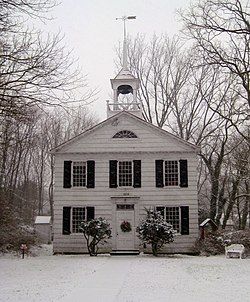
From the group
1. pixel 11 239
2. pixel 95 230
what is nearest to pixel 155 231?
pixel 95 230

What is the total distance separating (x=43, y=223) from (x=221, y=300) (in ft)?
81.3

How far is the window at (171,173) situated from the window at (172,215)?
4.33 ft

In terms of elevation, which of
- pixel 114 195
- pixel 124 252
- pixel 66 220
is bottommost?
pixel 124 252

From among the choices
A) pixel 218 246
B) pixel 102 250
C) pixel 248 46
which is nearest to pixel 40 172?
pixel 102 250

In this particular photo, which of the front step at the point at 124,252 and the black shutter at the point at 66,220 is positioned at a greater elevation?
the black shutter at the point at 66,220

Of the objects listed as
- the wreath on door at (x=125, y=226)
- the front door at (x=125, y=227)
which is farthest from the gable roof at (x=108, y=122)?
the wreath on door at (x=125, y=226)

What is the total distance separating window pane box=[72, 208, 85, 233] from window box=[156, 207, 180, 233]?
4.02 meters

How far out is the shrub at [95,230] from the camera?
22453mm

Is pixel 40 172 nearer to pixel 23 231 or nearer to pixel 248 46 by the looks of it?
pixel 23 231

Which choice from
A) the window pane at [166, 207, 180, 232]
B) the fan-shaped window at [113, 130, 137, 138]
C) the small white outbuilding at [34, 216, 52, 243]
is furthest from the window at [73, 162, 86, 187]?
the small white outbuilding at [34, 216, 52, 243]

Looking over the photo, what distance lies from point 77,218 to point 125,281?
11.9m

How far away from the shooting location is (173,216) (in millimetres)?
24203

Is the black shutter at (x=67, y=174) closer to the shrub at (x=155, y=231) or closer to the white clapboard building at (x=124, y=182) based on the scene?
the white clapboard building at (x=124, y=182)

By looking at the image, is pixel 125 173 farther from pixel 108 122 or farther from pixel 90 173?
pixel 108 122
